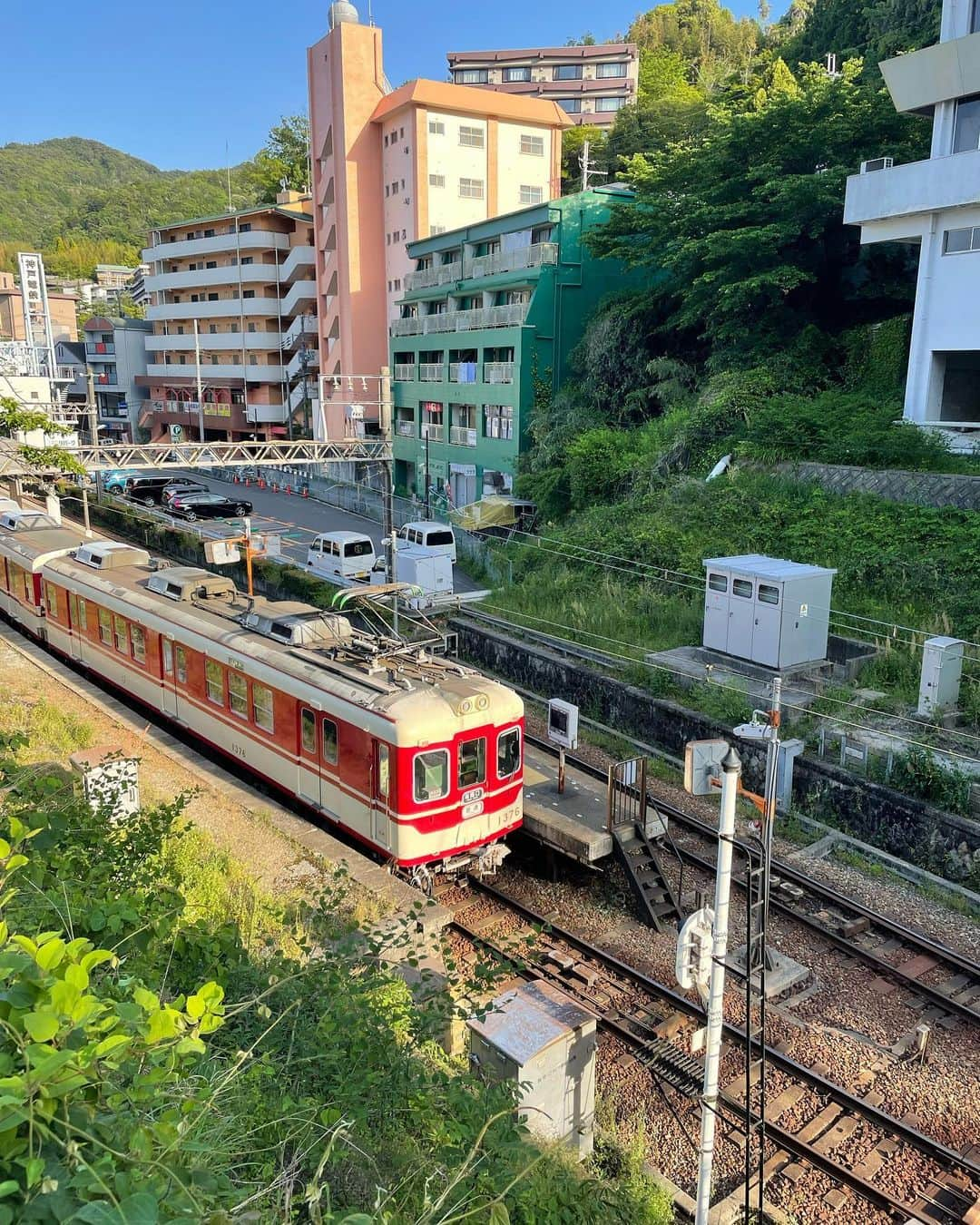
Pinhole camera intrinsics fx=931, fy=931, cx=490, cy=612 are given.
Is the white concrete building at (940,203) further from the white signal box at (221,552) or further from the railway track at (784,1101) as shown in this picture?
the white signal box at (221,552)

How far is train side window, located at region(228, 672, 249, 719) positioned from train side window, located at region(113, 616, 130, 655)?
11.9 ft

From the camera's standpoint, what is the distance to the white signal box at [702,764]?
19.4 feet

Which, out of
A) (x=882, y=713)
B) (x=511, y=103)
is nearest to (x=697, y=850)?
(x=882, y=713)

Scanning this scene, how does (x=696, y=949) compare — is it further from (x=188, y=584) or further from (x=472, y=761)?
(x=188, y=584)

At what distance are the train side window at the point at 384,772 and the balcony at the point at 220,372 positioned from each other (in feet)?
160

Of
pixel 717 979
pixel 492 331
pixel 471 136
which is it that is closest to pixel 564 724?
pixel 717 979

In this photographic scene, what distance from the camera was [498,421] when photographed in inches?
1300

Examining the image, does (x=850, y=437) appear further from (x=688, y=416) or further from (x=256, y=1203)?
(x=256, y=1203)

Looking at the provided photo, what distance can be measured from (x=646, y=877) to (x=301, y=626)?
5.30 m

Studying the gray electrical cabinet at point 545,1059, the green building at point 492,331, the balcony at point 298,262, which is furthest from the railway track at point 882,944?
the balcony at point 298,262

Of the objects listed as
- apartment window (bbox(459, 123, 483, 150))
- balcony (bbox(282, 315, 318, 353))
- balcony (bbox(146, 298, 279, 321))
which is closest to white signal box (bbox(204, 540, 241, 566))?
apartment window (bbox(459, 123, 483, 150))

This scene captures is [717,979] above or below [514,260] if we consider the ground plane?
below

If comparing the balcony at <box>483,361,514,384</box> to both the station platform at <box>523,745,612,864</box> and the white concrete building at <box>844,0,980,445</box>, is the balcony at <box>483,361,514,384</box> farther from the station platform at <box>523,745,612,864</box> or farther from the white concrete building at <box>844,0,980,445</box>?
the station platform at <box>523,745,612,864</box>

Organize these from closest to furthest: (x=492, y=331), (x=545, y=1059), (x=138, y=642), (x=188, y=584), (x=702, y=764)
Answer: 1. (x=702, y=764)
2. (x=545, y=1059)
3. (x=188, y=584)
4. (x=138, y=642)
5. (x=492, y=331)
